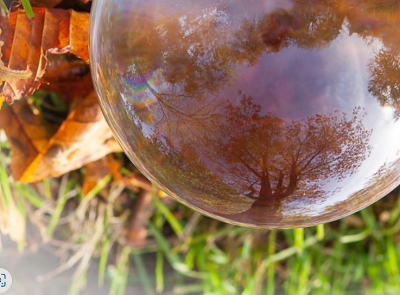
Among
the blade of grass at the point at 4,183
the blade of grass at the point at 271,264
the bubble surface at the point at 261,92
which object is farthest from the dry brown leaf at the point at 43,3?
the blade of grass at the point at 271,264

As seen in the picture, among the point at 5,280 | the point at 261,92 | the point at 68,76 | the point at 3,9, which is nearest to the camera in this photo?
the point at 261,92

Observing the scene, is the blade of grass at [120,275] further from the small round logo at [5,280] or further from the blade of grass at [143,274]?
the small round logo at [5,280]

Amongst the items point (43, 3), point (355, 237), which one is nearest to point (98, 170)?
point (43, 3)

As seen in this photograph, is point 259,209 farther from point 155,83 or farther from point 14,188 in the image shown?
point 14,188

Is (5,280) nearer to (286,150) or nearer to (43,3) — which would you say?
(43,3)

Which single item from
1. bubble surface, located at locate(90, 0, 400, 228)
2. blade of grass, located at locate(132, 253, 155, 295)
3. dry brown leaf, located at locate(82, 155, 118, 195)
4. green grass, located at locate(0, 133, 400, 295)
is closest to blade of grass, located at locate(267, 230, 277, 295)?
green grass, located at locate(0, 133, 400, 295)

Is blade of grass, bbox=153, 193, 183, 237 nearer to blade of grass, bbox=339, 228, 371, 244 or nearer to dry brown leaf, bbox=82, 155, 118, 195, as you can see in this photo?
dry brown leaf, bbox=82, 155, 118, 195
